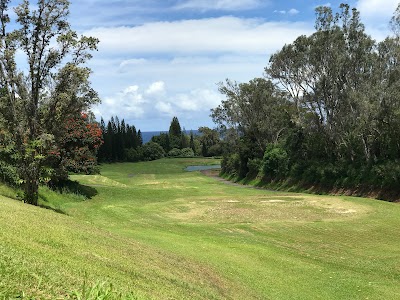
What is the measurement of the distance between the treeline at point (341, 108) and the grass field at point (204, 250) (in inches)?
489

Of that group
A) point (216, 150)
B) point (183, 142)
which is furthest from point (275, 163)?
point (183, 142)

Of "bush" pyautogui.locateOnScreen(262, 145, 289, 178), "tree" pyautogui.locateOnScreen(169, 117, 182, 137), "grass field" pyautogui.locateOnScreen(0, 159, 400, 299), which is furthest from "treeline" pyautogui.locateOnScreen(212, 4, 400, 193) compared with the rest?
"tree" pyautogui.locateOnScreen(169, 117, 182, 137)

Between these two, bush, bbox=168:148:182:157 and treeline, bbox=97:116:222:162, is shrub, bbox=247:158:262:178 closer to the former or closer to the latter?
treeline, bbox=97:116:222:162

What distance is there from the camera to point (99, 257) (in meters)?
10.8

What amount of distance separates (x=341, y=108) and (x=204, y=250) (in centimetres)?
3862

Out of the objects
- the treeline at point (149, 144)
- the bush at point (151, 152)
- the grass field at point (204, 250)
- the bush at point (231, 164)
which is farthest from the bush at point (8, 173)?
the bush at point (151, 152)

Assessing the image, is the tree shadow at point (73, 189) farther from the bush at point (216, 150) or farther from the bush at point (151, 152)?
the bush at point (151, 152)

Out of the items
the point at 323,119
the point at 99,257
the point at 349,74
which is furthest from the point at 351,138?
the point at 99,257

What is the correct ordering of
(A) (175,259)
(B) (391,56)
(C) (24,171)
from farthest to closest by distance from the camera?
(B) (391,56), (C) (24,171), (A) (175,259)

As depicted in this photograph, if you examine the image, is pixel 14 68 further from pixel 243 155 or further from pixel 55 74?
pixel 243 155

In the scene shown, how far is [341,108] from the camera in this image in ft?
167

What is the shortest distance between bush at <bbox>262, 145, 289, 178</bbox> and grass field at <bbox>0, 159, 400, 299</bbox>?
27809 mm

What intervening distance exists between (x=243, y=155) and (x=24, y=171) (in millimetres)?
58119

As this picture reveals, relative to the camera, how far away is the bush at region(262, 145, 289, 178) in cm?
6469
